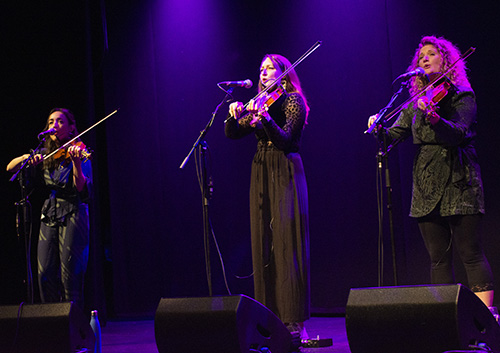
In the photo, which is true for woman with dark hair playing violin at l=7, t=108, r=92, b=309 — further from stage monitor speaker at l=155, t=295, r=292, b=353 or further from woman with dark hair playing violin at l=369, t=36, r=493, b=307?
woman with dark hair playing violin at l=369, t=36, r=493, b=307

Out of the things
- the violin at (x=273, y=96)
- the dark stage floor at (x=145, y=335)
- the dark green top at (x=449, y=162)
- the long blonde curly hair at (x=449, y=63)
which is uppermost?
the long blonde curly hair at (x=449, y=63)

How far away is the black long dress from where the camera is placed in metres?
3.20

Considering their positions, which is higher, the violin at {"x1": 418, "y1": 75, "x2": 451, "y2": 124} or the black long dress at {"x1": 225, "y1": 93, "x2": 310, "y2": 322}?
the violin at {"x1": 418, "y1": 75, "x2": 451, "y2": 124}

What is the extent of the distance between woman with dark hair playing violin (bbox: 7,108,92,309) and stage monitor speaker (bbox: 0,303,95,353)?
1.08 m

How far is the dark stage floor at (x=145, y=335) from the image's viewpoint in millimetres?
3525

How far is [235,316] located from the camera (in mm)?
2328

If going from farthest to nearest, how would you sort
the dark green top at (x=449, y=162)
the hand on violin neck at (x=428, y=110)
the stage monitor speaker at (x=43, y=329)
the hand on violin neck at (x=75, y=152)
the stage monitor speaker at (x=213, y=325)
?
the hand on violin neck at (x=75, y=152) → the dark green top at (x=449, y=162) → the hand on violin neck at (x=428, y=110) → the stage monitor speaker at (x=43, y=329) → the stage monitor speaker at (x=213, y=325)

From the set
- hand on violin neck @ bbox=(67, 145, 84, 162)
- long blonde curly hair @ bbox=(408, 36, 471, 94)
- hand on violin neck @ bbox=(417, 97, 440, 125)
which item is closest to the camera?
hand on violin neck @ bbox=(417, 97, 440, 125)

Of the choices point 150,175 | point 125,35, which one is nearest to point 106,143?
point 150,175

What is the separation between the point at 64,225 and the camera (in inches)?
152

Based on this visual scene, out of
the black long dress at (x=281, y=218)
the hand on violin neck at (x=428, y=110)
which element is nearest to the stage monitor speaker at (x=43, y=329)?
the black long dress at (x=281, y=218)

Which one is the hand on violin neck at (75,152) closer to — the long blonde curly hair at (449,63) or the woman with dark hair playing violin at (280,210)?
the woman with dark hair playing violin at (280,210)

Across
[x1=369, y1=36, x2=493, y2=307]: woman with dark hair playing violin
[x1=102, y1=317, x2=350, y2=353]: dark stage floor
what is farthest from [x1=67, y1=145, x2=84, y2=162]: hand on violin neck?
[x1=369, y1=36, x2=493, y2=307]: woman with dark hair playing violin

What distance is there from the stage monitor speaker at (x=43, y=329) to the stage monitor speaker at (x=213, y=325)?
0.42 metres
